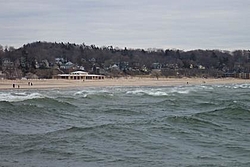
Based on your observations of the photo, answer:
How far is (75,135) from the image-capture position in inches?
675

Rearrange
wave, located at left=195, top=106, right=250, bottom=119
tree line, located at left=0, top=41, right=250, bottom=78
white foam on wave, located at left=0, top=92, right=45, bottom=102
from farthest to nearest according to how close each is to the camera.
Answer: tree line, located at left=0, top=41, right=250, bottom=78
white foam on wave, located at left=0, top=92, right=45, bottom=102
wave, located at left=195, top=106, right=250, bottom=119

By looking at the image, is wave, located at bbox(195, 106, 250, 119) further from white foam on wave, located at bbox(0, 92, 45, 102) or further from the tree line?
the tree line

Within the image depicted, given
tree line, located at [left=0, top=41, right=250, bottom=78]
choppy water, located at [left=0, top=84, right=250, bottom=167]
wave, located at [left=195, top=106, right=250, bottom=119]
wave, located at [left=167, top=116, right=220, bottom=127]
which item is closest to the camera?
choppy water, located at [left=0, top=84, right=250, bottom=167]

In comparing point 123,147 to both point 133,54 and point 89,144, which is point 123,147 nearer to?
point 89,144

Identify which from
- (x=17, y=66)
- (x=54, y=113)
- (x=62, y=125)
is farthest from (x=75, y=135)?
(x=17, y=66)

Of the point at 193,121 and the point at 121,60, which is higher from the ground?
the point at 121,60

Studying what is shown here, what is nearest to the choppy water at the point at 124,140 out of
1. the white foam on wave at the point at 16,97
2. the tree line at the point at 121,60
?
the white foam on wave at the point at 16,97

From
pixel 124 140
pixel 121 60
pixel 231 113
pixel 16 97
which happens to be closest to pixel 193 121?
pixel 231 113

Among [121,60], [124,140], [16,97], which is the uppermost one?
[121,60]

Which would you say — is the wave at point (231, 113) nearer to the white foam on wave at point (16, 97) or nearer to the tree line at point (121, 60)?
the white foam on wave at point (16, 97)

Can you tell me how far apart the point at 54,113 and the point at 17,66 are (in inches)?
2932

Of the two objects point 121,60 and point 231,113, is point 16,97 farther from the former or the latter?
point 121,60

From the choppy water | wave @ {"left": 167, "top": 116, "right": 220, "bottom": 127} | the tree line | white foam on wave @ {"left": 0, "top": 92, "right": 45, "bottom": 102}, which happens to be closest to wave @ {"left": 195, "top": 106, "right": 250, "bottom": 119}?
the choppy water

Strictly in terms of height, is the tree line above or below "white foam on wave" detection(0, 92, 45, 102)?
above
